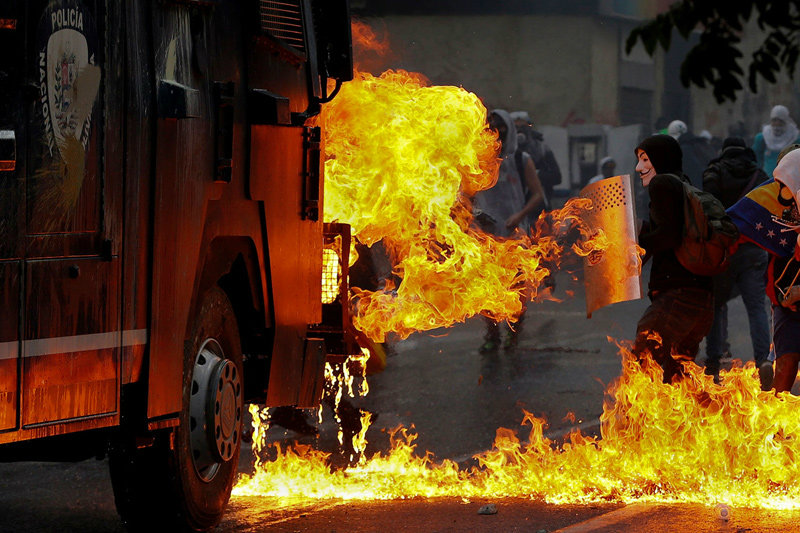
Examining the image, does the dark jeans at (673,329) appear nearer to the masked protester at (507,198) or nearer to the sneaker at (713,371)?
the sneaker at (713,371)

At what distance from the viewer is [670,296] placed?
8.09 meters

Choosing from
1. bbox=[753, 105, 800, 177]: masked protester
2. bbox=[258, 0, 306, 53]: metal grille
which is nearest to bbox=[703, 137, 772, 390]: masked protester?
bbox=[258, 0, 306, 53]: metal grille

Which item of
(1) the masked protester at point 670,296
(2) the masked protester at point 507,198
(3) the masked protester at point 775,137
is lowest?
(1) the masked protester at point 670,296

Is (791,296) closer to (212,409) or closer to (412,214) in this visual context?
(412,214)

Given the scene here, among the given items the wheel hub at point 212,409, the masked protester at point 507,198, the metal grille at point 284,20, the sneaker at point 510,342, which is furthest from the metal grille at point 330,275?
the sneaker at point 510,342

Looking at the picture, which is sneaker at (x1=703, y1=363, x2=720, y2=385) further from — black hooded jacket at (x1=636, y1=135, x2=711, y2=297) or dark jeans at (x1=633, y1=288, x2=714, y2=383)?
dark jeans at (x1=633, y1=288, x2=714, y2=383)

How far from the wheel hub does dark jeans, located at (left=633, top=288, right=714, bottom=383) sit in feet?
9.13

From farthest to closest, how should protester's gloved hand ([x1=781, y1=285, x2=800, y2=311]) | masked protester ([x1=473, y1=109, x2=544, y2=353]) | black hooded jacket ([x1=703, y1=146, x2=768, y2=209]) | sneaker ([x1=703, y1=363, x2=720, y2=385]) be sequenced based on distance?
1. masked protester ([x1=473, y1=109, x2=544, y2=353])
2. sneaker ([x1=703, y1=363, x2=720, y2=385])
3. black hooded jacket ([x1=703, y1=146, x2=768, y2=209])
4. protester's gloved hand ([x1=781, y1=285, x2=800, y2=311])

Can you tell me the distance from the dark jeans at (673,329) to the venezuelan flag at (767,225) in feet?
1.50

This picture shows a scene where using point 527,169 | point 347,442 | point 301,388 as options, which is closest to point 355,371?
point 347,442

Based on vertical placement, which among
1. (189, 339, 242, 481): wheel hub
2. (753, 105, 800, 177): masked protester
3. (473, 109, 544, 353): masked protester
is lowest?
(189, 339, 242, 481): wheel hub

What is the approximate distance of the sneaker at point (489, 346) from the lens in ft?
44.4

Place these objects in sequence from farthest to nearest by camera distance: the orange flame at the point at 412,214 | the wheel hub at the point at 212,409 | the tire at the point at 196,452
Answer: the orange flame at the point at 412,214, the wheel hub at the point at 212,409, the tire at the point at 196,452

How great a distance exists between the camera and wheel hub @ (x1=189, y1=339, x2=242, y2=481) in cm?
601
